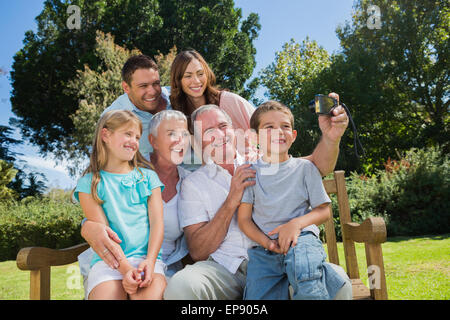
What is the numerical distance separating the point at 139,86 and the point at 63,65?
18.4 meters

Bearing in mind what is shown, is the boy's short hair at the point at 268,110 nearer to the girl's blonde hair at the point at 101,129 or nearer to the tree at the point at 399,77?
the girl's blonde hair at the point at 101,129

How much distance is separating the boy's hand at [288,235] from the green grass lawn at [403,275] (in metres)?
3.68

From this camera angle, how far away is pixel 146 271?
6.86 feet

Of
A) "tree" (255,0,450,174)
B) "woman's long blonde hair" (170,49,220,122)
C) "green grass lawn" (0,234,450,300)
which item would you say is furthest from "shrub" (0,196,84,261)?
"tree" (255,0,450,174)

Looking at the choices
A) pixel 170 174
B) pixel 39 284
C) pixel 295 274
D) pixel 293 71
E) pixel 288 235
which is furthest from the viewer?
pixel 293 71

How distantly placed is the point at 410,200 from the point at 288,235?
33.0 feet

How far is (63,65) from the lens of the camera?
765 inches

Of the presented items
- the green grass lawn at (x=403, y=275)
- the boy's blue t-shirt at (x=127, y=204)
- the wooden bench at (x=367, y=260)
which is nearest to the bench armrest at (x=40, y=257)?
the wooden bench at (x=367, y=260)

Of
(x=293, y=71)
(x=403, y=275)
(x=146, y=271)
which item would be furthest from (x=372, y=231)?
(x=293, y=71)

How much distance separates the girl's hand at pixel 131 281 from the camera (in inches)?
79.8

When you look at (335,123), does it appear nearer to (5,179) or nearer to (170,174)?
(170,174)

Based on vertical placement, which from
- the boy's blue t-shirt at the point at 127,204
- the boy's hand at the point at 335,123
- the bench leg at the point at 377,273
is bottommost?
the bench leg at the point at 377,273

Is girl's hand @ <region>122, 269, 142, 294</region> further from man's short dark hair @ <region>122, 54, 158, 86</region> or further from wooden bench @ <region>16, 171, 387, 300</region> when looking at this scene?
man's short dark hair @ <region>122, 54, 158, 86</region>
